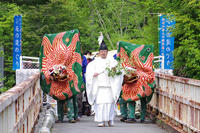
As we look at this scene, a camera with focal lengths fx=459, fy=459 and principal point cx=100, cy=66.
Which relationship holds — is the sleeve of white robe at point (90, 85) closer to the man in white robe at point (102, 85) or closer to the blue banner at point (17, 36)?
the man in white robe at point (102, 85)

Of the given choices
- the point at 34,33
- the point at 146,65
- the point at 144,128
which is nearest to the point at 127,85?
the point at 146,65

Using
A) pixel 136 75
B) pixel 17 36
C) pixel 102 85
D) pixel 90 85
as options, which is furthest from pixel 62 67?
pixel 17 36

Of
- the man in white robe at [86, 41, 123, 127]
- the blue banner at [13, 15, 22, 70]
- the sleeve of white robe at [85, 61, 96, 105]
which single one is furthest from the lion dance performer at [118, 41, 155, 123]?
the blue banner at [13, 15, 22, 70]

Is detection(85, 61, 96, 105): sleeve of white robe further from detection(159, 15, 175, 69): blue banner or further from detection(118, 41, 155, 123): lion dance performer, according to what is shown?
detection(159, 15, 175, 69): blue banner

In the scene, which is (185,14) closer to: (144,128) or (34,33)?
(144,128)

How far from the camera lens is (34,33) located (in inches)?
1435

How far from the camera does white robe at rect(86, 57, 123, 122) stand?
39.7ft

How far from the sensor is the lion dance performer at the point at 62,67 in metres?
12.2

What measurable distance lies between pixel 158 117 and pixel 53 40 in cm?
358

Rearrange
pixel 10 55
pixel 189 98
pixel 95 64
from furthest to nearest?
pixel 10 55
pixel 95 64
pixel 189 98

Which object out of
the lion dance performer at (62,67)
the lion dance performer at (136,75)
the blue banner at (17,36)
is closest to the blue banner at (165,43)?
the lion dance performer at (136,75)

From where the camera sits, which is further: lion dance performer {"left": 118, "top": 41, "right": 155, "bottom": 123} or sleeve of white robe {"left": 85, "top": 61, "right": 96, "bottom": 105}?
lion dance performer {"left": 118, "top": 41, "right": 155, "bottom": 123}

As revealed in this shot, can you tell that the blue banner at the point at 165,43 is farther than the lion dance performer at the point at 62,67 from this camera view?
Yes

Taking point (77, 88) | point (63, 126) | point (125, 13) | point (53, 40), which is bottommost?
point (63, 126)
